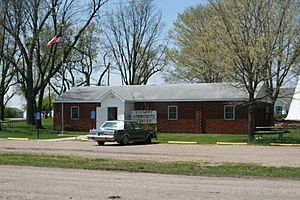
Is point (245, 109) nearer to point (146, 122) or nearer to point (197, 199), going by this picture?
point (146, 122)

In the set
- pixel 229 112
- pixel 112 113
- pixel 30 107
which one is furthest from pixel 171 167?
pixel 30 107

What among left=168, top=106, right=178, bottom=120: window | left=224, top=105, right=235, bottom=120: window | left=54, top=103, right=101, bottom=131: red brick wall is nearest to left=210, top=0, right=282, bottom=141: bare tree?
left=224, top=105, right=235, bottom=120: window

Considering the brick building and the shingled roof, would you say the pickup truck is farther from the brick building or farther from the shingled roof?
the shingled roof

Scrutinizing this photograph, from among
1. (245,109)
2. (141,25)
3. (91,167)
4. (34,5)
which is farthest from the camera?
(141,25)

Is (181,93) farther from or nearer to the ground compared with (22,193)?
farther from the ground

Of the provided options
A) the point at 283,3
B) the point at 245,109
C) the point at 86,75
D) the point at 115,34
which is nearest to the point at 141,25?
the point at 115,34

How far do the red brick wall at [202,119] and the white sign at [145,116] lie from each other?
8.08ft

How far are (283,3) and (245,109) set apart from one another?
10.9m

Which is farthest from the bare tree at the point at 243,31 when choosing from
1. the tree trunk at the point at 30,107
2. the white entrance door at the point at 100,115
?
the tree trunk at the point at 30,107

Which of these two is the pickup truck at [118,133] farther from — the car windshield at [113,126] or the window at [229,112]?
the window at [229,112]

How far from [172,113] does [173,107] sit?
51 cm

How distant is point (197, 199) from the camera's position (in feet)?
33.3

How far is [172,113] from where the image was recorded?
43062 mm

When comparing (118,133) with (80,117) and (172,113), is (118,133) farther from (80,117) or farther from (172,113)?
(80,117)
